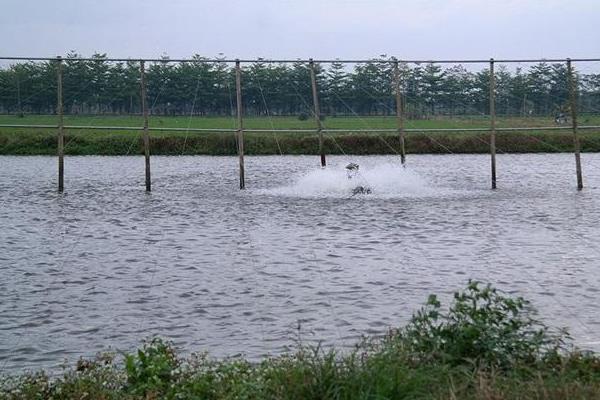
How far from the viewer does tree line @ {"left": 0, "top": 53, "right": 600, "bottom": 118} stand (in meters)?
34.3

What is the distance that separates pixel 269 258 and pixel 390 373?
25.8ft

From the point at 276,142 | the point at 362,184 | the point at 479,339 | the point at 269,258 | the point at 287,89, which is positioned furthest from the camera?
the point at 287,89

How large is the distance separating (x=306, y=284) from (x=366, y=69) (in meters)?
34.2

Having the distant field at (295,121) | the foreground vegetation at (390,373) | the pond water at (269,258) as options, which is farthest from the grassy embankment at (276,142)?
the foreground vegetation at (390,373)

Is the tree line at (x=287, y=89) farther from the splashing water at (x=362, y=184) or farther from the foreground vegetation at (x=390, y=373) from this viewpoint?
the foreground vegetation at (x=390, y=373)

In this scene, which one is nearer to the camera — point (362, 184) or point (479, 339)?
point (479, 339)

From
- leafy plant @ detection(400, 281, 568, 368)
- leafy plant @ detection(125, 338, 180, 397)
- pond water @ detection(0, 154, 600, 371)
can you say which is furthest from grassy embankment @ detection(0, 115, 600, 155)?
leafy plant @ detection(125, 338, 180, 397)

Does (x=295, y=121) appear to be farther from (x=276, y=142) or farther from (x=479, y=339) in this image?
(x=479, y=339)

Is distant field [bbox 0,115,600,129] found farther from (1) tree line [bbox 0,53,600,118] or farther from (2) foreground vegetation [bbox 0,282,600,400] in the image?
(2) foreground vegetation [bbox 0,282,600,400]

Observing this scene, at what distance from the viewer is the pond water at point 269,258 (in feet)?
31.0

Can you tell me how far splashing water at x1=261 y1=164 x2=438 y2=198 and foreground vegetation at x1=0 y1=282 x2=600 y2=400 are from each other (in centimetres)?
1628

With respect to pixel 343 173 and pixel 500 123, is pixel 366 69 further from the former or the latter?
pixel 343 173

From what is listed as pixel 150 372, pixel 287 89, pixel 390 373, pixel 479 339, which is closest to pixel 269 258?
pixel 479 339

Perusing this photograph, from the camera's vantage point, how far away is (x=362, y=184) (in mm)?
24984
